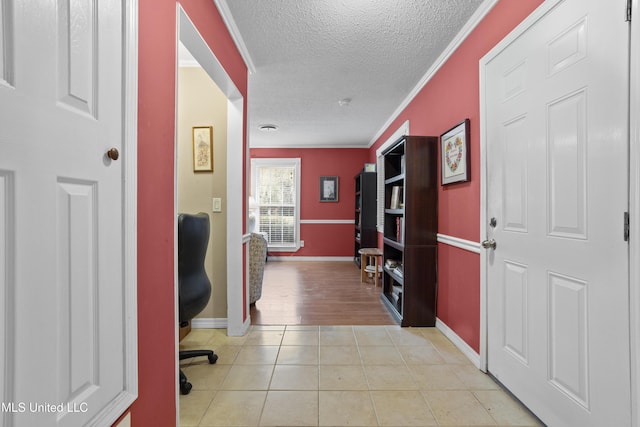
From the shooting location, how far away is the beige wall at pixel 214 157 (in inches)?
98.3

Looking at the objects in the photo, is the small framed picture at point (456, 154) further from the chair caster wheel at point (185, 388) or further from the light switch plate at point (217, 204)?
the chair caster wheel at point (185, 388)

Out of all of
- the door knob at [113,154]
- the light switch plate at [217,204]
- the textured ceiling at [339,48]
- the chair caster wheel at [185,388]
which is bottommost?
the chair caster wheel at [185,388]

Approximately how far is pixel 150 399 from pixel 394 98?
3.47 m

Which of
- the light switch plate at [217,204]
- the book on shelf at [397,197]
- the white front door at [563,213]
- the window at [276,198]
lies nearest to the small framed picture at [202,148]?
the light switch plate at [217,204]

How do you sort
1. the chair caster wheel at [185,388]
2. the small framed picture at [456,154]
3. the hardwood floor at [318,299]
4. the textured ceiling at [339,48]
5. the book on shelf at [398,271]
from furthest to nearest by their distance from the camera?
the book on shelf at [398,271]
the hardwood floor at [318,299]
the small framed picture at [456,154]
the textured ceiling at [339,48]
the chair caster wheel at [185,388]

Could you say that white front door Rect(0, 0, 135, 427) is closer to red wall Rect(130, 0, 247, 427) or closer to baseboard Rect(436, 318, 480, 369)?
red wall Rect(130, 0, 247, 427)

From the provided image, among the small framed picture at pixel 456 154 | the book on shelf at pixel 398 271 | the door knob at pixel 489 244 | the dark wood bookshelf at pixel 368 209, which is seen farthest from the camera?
the dark wood bookshelf at pixel 368 209

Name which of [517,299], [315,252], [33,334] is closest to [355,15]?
[517,299]

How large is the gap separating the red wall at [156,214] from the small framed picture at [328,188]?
15.7 feet

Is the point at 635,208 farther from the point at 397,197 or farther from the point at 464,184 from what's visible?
the point at 397,197

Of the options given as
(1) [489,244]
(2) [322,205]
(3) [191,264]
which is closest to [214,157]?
(3) [191,264]

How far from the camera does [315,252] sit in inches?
237

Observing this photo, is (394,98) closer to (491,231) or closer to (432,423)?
(491,231)

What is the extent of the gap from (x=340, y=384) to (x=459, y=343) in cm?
103
